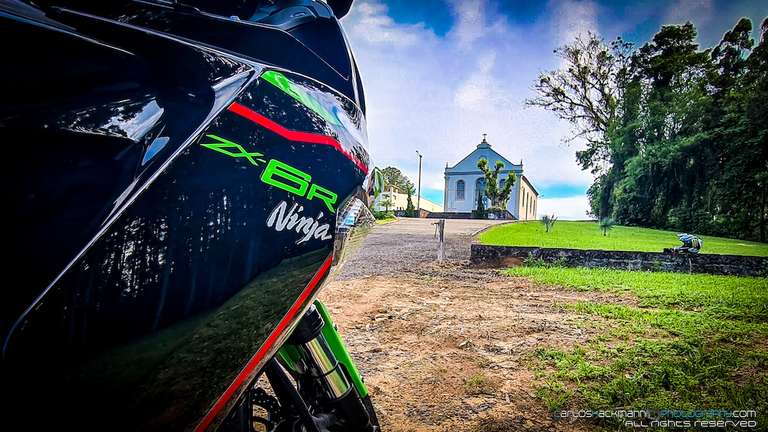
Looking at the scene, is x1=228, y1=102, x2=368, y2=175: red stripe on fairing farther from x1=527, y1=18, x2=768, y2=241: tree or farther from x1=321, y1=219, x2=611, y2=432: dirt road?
x1=527, y1=18, x2=768, y2=241: tree

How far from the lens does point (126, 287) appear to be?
15.7 inches

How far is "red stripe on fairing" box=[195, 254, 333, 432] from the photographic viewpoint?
0.53m

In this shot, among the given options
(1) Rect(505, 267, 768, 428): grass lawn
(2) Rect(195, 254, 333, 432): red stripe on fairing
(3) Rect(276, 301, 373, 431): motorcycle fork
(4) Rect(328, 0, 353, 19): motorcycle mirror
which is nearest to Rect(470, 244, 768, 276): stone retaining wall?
(1) Rect(505, 267, 768, 428): grass lawn

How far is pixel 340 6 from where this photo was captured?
33.8 inches

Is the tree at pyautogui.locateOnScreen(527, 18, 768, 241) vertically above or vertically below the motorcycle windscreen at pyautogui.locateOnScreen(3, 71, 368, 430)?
above

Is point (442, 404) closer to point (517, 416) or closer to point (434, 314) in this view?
point (517, 416)

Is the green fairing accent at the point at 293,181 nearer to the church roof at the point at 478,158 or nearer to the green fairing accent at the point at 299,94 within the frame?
the green fairing accent at the point at 299,94

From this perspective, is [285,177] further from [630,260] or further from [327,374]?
[630,260]

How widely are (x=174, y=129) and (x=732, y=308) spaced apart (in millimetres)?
5021

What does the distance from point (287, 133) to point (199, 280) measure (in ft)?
0.76

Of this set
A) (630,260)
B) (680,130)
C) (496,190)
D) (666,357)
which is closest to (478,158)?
(496,190)

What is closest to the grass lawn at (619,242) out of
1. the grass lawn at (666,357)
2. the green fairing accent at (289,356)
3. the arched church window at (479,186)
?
the grass lawn at (666,357)

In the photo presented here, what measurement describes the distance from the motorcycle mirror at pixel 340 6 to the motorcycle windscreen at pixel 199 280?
0.37 metres

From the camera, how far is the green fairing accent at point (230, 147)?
452mm
